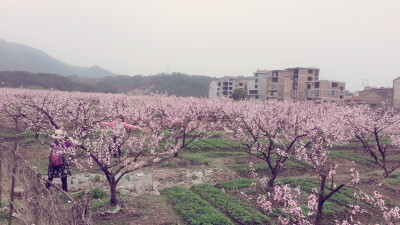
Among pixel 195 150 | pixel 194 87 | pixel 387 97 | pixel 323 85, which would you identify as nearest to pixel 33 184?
pixel 195 150

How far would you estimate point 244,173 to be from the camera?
14.4 metres

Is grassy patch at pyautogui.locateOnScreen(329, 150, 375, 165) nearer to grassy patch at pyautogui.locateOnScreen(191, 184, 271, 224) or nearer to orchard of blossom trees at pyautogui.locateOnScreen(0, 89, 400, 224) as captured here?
orchard of blossom trees at pyautogui.locateOnScreen(0, 89, 400, 224)

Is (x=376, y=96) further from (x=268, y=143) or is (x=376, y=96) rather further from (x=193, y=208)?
(x=193, y=208)

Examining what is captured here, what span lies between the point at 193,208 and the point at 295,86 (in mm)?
68133

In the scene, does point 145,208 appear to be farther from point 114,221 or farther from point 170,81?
point 170,81

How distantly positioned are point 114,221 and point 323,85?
66.6 meters

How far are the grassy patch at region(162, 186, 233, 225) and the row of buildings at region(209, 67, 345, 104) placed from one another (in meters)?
58.1

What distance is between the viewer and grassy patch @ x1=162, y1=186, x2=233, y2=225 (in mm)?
8730

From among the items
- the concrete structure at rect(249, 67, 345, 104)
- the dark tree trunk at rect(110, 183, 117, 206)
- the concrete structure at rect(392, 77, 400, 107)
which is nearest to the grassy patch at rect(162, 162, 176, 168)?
the dark tree trunk at rect(110, 183, 117, 206)

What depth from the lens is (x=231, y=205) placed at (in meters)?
10.0

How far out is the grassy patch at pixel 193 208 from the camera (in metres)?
8.73

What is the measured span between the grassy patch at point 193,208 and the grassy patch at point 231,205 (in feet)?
1.27

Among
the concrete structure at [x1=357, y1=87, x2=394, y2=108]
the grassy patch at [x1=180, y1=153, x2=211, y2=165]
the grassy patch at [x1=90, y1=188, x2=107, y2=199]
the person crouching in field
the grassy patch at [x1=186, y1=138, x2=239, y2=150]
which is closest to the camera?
the person crouching in field

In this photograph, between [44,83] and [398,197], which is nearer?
[398,197]
